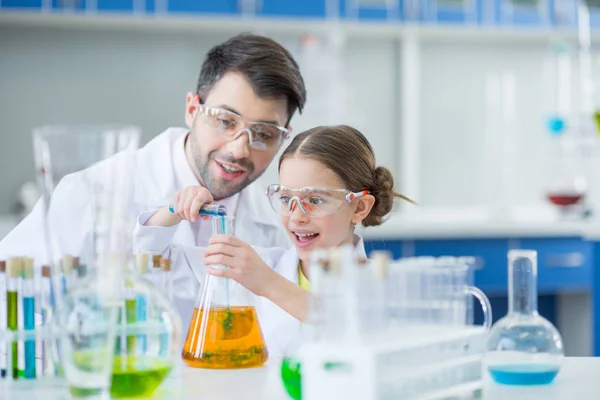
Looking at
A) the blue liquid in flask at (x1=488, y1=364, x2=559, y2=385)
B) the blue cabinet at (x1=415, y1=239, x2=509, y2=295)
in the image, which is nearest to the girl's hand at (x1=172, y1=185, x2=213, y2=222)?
the blue liquid in flask at (x1=488, y1=364, x2=559, y2=385)

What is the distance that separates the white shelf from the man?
247 centimetres

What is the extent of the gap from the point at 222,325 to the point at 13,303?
307mm

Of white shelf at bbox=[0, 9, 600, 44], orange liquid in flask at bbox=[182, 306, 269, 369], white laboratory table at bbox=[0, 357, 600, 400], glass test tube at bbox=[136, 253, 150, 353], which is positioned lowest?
white laboratory table at bbox=[0, 357, 600, 400]

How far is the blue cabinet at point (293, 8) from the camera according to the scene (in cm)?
450

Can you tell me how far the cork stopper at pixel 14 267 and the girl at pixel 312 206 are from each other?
0.36 meters

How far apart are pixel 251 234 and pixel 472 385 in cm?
99

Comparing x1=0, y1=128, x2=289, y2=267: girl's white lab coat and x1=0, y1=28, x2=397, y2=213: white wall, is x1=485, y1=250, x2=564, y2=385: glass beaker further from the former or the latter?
x1=0, y1=28, x2=397, y2=213: white wall

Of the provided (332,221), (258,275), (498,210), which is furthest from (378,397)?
(498,210)

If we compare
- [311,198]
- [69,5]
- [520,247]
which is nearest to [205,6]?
[69,5]

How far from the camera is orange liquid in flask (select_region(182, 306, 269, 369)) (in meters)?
1.33

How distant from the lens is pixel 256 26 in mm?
4609

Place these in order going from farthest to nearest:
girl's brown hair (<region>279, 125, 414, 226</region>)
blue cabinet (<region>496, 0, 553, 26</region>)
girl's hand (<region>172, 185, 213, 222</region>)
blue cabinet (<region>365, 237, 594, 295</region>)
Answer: blue cabinet (<region>496, 0, 553, 26</region>)
blue cabinet (<region>365, 237, 594, 295</region>)
girl's brown hair (<region>279, 125, 414, 226</region>)
girl's hand (<region>172, 185, 213, 222</region>)

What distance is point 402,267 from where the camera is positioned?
1.06 meters

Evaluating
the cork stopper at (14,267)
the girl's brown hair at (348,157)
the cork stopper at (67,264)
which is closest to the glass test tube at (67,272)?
the cork stopper at (67,264)
